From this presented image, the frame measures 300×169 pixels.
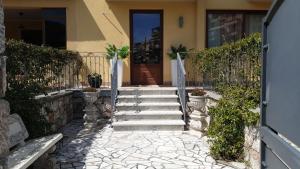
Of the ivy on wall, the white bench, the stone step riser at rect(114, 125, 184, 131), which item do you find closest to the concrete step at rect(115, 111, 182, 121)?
the stone step riser at rect(114, 125, 184, 131)

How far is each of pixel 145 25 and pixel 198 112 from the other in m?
4.41

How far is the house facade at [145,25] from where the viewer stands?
10414 mm

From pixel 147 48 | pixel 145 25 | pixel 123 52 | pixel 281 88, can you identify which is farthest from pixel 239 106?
pixel 145 25

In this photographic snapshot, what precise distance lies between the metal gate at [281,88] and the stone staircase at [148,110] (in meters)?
4.71

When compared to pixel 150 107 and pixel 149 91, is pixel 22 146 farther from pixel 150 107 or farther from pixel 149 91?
pixel 149 91

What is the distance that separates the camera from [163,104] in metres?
8.24

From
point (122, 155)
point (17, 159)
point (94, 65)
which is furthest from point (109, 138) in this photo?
point (94, 65)

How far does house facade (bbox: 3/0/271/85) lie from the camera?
10414 millimetres

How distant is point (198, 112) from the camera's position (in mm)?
7453

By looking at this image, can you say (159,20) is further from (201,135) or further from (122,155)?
(122,155)

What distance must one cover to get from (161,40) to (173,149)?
5.47m

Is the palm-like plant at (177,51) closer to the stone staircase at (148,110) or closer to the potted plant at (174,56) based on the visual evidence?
the potted plant at (174,56)

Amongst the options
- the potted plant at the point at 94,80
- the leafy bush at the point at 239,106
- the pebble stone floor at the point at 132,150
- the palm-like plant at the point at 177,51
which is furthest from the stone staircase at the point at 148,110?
the leafy bush at the point at 239,106

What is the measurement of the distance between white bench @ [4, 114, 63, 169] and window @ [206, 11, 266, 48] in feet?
25.0
